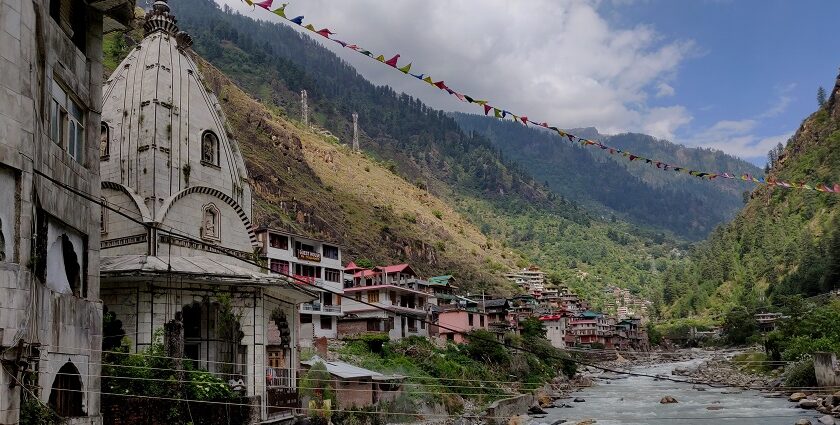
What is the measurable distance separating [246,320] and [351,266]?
45745 millimetres

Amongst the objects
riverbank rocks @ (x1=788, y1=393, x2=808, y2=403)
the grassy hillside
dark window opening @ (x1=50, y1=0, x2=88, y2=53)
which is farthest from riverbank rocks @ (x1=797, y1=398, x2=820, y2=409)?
the grassy hillside

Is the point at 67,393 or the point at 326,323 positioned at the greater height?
the point at 326,323

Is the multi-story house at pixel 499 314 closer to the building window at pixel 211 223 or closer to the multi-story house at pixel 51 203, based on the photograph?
the building window at pixel 211 223

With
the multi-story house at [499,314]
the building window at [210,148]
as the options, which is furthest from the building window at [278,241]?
the multi-story house at [499,314]

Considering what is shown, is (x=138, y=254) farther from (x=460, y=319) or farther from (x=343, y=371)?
(x=460, y=319)

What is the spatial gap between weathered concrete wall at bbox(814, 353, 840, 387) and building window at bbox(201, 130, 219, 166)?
133ft

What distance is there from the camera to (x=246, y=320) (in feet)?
83.4

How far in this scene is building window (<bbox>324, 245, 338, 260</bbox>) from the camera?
194ft

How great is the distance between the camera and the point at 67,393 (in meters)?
15.4

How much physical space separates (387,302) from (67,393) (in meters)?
46.9

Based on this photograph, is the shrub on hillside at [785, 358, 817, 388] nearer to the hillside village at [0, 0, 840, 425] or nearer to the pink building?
the hillside village at [0, 0, 840, 425]

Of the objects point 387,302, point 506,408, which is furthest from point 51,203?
point 387,302

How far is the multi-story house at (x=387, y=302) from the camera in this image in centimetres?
5569

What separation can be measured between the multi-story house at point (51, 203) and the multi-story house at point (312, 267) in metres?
32.9
